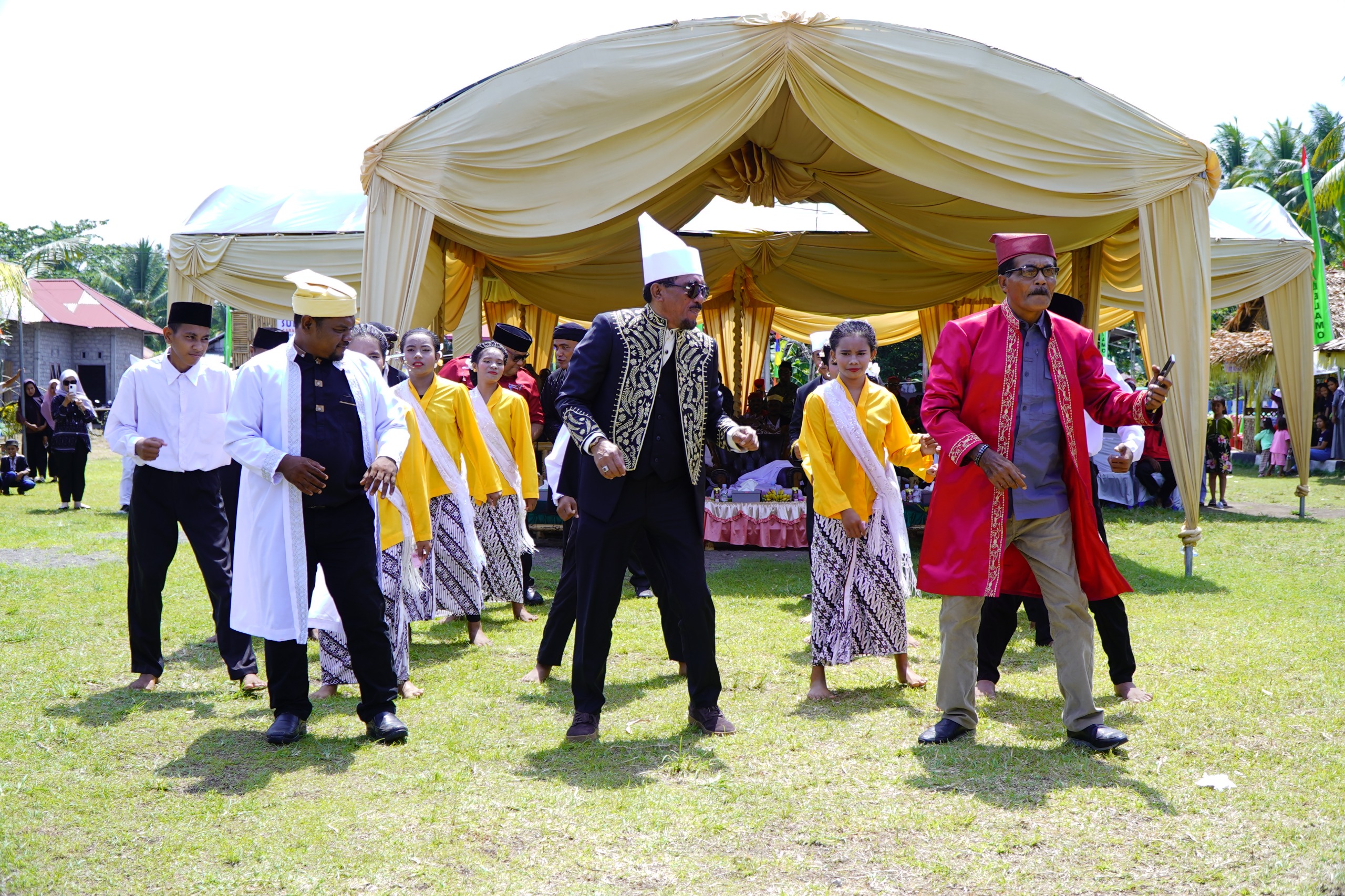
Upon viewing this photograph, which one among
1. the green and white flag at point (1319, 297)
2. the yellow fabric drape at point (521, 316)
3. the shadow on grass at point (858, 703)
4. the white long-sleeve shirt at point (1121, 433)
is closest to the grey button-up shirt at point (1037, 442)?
the white long-sleeve shirt at point (1121, 433)

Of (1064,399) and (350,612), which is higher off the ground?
(1064,399)

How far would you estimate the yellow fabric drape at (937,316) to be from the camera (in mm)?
15867

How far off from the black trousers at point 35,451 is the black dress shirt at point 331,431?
653 inches

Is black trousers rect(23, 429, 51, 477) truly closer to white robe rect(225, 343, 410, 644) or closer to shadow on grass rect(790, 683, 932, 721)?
white robe rect(225, 343, 410, 644)

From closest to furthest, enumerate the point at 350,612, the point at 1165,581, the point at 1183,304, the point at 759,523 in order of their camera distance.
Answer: the point at 350,612
the point at 1183,304
the point at 1165,581
the point at 759,523

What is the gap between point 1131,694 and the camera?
189 inches

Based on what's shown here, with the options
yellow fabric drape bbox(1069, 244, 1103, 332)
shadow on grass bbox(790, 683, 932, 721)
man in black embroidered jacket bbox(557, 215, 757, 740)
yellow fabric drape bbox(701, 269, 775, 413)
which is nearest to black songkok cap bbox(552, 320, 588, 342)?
man in black embroidered jacket bbox(557, 215, 757, 740)

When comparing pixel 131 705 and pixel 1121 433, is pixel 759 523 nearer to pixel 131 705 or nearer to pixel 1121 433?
pixel 1121 433

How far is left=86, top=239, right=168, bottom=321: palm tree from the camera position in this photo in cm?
5226

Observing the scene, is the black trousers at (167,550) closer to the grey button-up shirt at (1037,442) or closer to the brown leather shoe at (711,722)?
the brown leather shoe at (711,722)

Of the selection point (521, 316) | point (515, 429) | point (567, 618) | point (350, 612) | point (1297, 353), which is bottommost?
point (567, 618)

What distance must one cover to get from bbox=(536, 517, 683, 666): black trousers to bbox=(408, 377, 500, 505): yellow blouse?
0.89 m

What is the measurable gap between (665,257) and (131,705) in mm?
3161

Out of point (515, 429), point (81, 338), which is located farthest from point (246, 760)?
point (81, 338)
